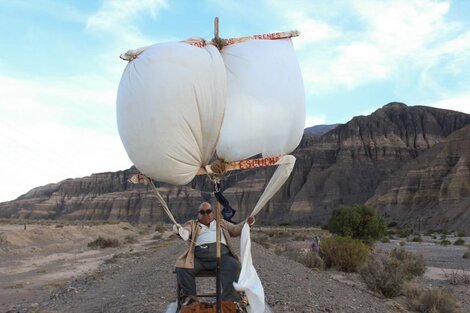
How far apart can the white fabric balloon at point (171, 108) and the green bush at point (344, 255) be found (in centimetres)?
1424

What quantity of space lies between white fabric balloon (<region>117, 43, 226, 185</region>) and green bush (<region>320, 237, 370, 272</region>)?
14241mm

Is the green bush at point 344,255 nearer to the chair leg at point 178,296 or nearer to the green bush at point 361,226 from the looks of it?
the green bush at point 361,226

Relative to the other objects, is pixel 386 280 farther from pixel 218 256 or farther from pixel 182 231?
pixel 182 231

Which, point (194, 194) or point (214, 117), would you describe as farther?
point (194, 194)

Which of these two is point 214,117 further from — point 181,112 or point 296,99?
point 296,99

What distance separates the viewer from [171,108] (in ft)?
17.3

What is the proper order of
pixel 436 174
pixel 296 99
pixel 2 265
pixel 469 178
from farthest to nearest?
pixel 436 174, pixel 469 178, pixel 2 265, pixel 296 99

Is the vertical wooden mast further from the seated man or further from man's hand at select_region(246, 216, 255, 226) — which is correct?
man's hand at select_region(246, 216, 255, 226)

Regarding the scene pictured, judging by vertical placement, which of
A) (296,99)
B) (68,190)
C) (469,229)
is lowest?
(469,229)

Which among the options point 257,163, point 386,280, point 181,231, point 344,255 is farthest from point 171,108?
point 344,255

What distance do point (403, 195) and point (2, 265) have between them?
2232 inches

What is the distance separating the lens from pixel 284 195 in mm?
95562

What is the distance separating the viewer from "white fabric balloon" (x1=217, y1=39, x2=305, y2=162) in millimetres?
5758

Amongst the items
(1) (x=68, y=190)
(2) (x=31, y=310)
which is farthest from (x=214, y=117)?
(1) (x=68, y=190)
